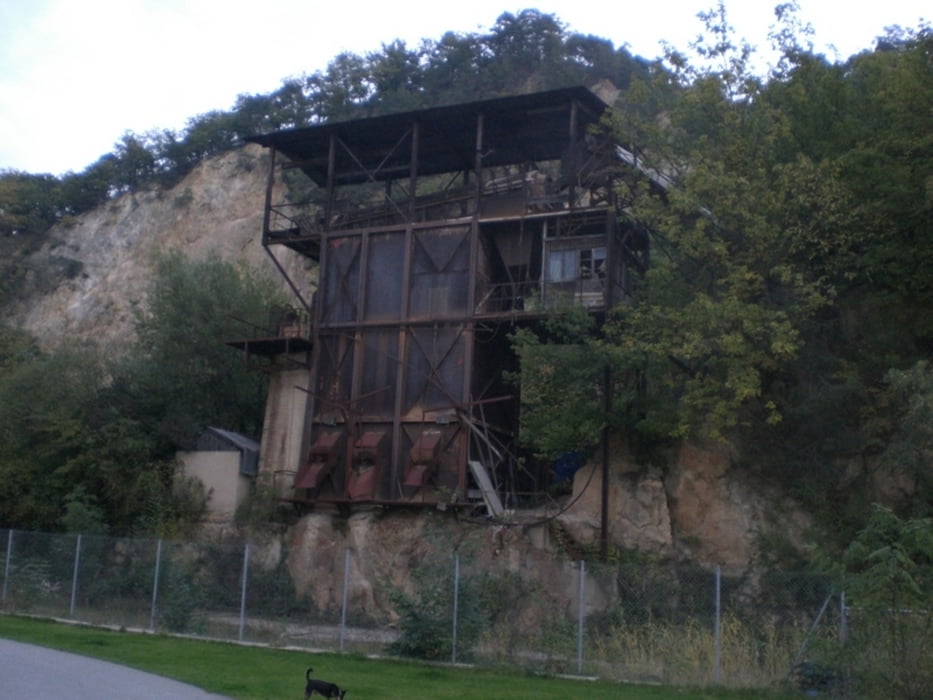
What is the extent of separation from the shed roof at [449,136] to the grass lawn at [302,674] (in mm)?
19560

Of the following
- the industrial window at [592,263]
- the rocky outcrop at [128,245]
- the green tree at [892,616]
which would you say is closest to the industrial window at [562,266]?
the industrial window at [592,263]

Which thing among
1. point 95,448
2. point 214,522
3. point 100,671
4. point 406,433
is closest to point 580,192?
point 406,433

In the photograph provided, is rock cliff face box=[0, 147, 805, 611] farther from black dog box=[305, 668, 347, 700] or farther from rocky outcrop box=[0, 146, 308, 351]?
rocky outcrop box=[0, 146, 308, 351]

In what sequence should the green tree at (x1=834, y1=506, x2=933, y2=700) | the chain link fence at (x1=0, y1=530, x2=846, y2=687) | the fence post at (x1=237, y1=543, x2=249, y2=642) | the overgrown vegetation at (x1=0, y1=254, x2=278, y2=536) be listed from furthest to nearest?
1. the overgrown vegetation at (x1=0, y1=254, x2=278, y2=536)
2. the fence post at (x1=237, y1=543, x2=249, y2=642)
3. the chain link fence at (x1=0, y1=530, x2=846, y2=687)
4. the green tree at (x1=834, y1=506, x2=933, y2=700)

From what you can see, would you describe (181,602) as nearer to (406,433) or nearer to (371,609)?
(371,609)

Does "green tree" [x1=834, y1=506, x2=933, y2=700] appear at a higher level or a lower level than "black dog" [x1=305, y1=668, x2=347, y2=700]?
higher

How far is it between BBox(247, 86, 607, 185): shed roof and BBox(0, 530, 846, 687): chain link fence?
631 inches

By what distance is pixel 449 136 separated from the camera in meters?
37.9

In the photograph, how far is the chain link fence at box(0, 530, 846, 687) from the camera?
19.5m

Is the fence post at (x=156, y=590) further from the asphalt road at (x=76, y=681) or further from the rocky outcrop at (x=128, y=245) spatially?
the rocky outcrop at (x=128, y=245)

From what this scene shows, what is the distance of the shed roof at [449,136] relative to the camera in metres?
35.0

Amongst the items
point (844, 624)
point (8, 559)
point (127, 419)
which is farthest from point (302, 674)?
point (127, 419)

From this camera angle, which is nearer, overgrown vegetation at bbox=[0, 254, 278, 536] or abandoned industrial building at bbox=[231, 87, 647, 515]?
abandoned industrial building at bbox=[231, 87, 647, 515]

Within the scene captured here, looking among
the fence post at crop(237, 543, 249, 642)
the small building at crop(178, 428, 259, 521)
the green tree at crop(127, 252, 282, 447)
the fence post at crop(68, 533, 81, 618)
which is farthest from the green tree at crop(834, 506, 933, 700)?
the green tree at crop(127, 252, 282, 447)
